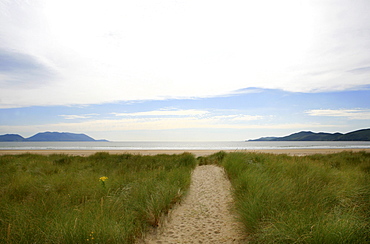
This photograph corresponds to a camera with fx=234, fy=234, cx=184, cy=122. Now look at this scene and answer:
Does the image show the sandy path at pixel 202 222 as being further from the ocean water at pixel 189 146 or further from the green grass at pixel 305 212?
the ocean water at pixel 189 146

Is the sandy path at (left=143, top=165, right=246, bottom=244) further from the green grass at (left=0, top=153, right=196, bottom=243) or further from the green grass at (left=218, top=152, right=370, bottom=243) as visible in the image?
the green grass at (left=218, top=152, right=370, bottom=243)

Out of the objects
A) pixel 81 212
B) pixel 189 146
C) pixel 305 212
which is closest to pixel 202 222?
pixel 305 212

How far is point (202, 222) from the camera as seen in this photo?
5.54 m

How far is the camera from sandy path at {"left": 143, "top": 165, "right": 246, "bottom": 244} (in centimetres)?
465

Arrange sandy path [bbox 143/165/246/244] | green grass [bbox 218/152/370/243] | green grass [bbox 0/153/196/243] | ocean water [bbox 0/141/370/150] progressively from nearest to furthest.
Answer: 1. green grass [bbox 218/152/370/243]
2. green grass [bbox 0/153/196/243]
3. sandy path [bbox 143/165/246/244]
4. ocean water [bbox 0/141/370/150]

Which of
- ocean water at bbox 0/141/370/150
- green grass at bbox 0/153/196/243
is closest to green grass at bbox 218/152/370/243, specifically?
green grass at bbox 0/153/196/243

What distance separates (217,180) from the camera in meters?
10.5

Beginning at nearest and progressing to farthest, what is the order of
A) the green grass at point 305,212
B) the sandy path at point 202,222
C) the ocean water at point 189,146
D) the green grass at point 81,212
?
the green grass at point 305,212 < the green grass at point 81,212 < the sandy path at point 202,222 < the ocean water at point 189,146

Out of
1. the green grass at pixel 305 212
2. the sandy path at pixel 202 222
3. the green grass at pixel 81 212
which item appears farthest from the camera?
the sandy path at pixel 202 222

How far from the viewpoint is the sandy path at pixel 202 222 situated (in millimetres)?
4652

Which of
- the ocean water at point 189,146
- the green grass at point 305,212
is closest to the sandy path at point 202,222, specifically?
the green grass at point 305,212

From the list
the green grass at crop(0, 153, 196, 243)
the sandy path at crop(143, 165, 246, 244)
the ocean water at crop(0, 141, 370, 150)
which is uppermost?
the green grass at crop(0, 153, 196, 243)

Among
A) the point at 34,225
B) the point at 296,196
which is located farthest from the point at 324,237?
the point at 34,225

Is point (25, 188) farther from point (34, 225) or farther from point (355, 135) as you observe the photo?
point (355, 135)
